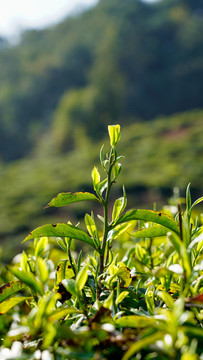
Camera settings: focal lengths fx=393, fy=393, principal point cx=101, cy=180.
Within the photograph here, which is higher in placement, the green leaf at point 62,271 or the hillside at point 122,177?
the hillside at point 122,177

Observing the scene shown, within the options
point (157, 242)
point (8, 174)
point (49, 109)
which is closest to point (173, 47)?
point (49, 109)

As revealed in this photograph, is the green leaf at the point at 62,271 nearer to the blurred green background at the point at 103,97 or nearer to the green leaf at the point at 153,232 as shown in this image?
the green leaf at the point at 153,232

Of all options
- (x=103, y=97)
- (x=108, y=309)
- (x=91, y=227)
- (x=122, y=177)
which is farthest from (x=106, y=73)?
(x=108, y=309)

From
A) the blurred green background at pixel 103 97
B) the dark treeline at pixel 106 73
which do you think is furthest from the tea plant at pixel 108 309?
the dark treeline at pixel 106 73

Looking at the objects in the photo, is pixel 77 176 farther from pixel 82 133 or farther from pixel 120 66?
pixel 120 66

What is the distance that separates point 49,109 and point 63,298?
75.6 ft

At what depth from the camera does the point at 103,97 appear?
1831 cm

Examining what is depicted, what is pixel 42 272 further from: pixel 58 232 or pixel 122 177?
pixel 122 177

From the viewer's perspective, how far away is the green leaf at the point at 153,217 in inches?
14.4

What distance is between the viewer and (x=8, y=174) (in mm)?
13000

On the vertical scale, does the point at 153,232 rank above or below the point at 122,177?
below

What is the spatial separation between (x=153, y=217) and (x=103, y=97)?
18356 millimetres

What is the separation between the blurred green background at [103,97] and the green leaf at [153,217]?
926 centimetres

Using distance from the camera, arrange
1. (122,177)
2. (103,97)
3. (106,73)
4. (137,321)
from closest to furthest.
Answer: (137,321), (122,177), (103,97), (106,73)
